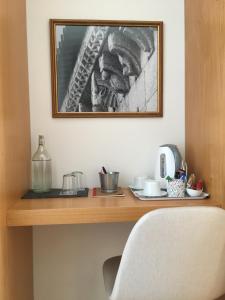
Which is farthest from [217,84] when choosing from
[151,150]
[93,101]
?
[93,101]

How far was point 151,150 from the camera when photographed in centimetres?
172

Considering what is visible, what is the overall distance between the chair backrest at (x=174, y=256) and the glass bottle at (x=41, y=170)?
0.71m

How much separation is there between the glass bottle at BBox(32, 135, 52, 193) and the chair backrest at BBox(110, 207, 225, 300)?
2.33 ft

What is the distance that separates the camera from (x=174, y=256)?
40.3 inches

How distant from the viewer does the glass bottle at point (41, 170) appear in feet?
5.20

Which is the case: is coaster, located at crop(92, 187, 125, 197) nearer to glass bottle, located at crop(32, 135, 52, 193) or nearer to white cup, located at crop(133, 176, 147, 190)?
white cup, located at crop(133, 176, 147, 190)

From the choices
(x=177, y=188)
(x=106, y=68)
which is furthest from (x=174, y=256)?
(x=106, y=68)

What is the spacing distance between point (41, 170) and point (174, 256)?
87 cm

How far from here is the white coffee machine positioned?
1529 millimetres

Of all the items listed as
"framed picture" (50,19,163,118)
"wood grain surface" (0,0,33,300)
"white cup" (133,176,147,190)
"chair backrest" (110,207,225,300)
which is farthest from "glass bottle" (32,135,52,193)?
"chair backrest" (110,207,225,300)

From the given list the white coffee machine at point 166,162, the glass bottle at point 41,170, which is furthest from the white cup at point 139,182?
the glass bottle at point 41,170

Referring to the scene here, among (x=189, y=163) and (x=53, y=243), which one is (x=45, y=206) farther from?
(x=189, y=163)

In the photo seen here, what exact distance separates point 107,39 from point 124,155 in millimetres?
663

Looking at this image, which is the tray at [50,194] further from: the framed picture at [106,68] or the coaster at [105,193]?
the framed picture at [106,68]
